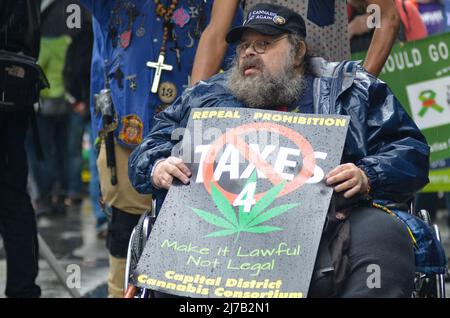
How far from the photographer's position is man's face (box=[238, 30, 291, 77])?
14.8ft

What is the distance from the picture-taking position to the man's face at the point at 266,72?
4.40 meters

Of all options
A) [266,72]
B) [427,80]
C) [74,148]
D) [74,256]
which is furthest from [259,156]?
[74,148]

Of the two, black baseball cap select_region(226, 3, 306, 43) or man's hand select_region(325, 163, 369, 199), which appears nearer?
man's hand select_region(325, 163, 369, 199)

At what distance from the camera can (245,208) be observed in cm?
384

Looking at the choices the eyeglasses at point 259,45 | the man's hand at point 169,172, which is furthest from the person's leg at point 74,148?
the man's hand at point 169,172

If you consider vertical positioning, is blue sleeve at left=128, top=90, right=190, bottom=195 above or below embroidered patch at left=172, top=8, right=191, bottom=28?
below

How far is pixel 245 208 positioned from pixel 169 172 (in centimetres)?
39

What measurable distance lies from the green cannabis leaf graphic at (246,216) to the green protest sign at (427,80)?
3.41m

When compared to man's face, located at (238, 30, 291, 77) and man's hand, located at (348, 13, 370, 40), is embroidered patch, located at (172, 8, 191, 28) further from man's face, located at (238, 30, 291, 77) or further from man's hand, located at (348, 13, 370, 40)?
man's hand, located at (348, 13, 370, 40)

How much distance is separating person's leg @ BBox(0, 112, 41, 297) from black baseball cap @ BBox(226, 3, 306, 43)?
5.43 ft

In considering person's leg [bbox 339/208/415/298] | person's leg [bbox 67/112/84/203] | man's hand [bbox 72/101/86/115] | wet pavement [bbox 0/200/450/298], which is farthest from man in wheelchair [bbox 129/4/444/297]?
person's leg [bbox 67/112/84/203]
